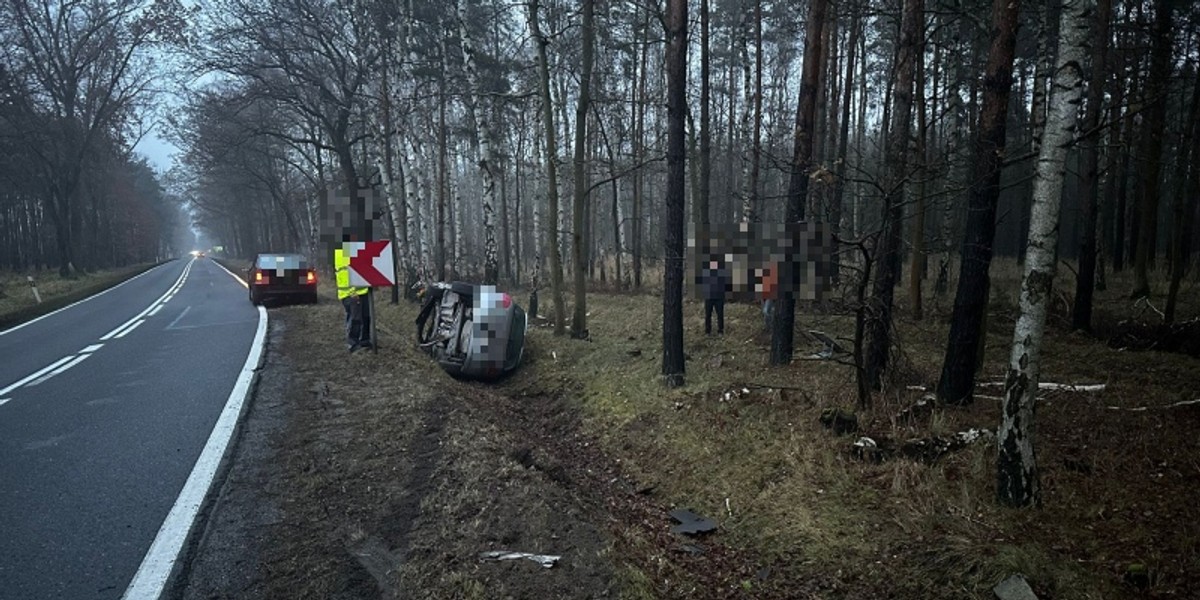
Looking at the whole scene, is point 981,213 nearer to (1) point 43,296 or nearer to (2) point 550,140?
(2) point 550,140

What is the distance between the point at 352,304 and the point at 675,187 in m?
5.48

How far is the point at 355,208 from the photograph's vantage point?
9438mm

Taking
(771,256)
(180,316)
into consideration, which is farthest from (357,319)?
(180,316)

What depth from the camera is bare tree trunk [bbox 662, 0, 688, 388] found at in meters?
8.27

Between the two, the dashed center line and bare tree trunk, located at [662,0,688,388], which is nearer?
the dashed center line

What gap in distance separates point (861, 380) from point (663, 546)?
297 cm

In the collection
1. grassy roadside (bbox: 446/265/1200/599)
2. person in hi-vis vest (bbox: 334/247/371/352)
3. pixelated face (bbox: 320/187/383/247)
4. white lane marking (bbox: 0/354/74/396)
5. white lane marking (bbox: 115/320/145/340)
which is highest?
pixelated face (bbox: 320/187/383/247)

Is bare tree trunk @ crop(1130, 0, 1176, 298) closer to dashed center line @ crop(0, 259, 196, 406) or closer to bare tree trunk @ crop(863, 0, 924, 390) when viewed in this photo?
bare tree trunk @ crop(863, 0, 924, 390)

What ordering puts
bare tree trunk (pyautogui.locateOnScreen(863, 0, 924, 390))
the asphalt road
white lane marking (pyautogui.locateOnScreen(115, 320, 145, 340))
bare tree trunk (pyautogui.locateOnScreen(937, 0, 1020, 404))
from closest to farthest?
the asphalt road < bare tree trunk (pyautogui.locateOnScreen(937, 0, 1020, 404)) < bare tree trunk (pyautogui.locateOnScreen(863, 0, 924, 390)) < white lane marking (pyautogui.locateOnScreen(115, 320, 145, 340))

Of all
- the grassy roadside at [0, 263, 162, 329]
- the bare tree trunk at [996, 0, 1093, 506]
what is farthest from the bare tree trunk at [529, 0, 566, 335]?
the grassy roadside at [0, 263, 162, 329]

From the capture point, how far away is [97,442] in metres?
5.74

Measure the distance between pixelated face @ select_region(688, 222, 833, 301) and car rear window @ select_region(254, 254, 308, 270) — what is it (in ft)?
40.9

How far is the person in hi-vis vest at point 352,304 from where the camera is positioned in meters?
9.59

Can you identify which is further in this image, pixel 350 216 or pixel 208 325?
pixel 208 325
